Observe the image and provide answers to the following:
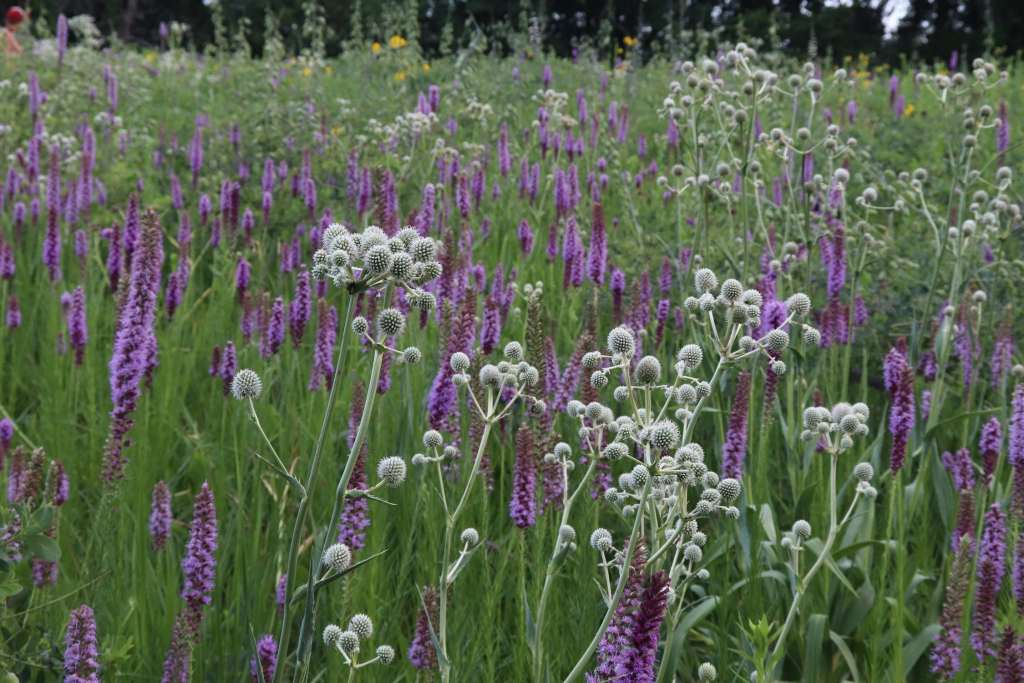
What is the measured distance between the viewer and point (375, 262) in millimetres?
1407

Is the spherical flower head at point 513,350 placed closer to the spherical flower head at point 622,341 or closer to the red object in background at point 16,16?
the spherical flower head at point 622,341

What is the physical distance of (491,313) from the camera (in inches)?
128

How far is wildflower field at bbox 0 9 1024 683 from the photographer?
1.77 metres

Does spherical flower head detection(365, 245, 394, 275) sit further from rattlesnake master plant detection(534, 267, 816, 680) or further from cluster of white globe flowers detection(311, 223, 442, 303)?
rattlesnake master plant detection(534, 267, 816, 680)

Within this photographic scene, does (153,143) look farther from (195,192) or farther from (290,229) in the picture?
(290,229)

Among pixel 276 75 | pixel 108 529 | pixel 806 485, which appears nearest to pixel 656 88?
pixel 276 75

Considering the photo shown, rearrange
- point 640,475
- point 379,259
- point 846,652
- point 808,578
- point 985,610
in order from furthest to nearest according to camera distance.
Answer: point 846,652, point 985,610, point 808,578, point 640,475, point 379,259

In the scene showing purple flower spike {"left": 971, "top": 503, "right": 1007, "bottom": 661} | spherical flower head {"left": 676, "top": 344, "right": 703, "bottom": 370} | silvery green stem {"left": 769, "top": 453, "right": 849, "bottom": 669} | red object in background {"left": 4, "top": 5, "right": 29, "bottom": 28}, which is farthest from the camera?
red object in background {"left": 4, "top": 5, "right": 29, "bottom": 28}

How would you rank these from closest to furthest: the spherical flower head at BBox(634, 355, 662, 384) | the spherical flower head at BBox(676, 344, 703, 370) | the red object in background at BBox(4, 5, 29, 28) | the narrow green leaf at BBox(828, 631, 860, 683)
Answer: the spherical flower head at BBox(634, 355, 662, 384), the spherical flower head at BBox(676, 344, 703, 370), the narrow green leaf at BBox(828, 631, 860, 683), the red object in background at BBox(4, 5, 29, 28)

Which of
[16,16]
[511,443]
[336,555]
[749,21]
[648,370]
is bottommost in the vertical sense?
[511,443]

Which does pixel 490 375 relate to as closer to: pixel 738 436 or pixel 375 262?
pixel 375 262

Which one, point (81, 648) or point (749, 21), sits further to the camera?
point (749, 21)

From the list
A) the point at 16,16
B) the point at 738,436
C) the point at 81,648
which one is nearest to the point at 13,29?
the point at 16,16

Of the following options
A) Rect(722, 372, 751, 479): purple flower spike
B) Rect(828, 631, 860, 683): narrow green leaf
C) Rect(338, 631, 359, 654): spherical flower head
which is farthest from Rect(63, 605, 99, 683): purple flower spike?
Rect(828, 631, 860, 683): narrow green leaf
